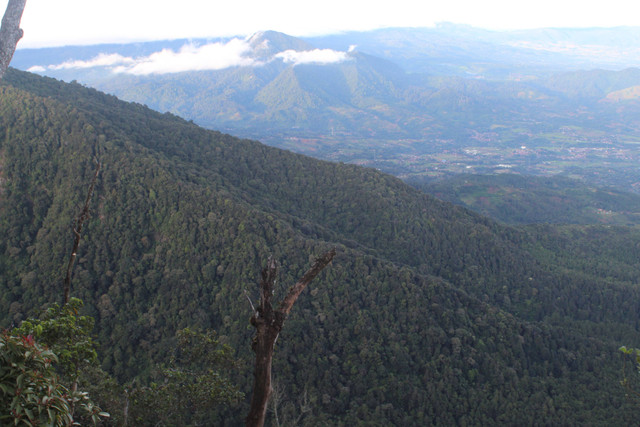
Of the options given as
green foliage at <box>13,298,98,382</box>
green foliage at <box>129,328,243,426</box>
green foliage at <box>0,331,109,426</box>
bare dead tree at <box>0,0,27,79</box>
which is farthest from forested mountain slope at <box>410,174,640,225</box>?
green foliage at <box>0,331,109,426</box>

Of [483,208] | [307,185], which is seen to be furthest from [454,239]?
[483,208]

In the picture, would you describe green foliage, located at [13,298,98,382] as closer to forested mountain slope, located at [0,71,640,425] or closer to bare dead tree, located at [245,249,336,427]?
bare dead tree, located at [245,249,336,427]

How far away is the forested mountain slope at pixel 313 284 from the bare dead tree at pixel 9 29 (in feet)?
101

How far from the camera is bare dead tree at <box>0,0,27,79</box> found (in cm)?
1012

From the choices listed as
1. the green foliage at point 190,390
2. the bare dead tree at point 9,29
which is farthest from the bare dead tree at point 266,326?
the green foliage at point 190,390

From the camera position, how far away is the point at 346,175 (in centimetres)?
7531

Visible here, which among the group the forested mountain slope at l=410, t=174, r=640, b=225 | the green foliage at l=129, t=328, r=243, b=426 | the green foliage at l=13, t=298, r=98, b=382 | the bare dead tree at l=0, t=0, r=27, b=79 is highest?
the bare dead tree at l=0, t=0, r=27, b=79

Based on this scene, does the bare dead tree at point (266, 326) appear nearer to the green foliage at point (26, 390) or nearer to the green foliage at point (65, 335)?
the green foliage at point (26, 390)

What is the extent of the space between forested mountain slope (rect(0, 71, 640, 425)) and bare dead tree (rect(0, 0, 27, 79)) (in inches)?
1212

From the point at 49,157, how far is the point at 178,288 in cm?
2539

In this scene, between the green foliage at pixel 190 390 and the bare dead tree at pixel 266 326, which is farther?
the green foliage at pixel 190 390

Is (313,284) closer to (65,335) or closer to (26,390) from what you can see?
(65,335)

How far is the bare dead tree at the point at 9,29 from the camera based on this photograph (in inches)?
399

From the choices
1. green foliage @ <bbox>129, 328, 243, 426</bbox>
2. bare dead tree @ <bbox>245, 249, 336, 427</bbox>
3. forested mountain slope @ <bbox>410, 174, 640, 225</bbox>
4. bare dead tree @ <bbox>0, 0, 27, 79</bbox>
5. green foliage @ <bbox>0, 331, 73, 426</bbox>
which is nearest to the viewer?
green foliage @ <bbox>0, 331, 73, 426</bbox>
